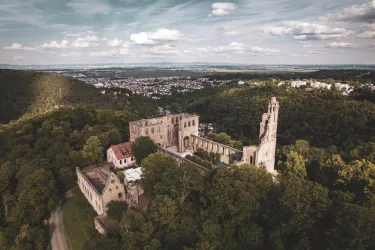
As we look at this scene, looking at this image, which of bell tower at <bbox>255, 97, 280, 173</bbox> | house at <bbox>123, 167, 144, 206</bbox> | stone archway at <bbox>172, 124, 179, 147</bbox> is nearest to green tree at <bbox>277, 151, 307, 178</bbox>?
bell tower at <bbox>255, 97, 280, 173</bbox>

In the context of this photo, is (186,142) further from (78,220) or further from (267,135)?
(78,220)

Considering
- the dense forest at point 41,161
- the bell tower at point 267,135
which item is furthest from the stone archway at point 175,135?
the bell tower at point 267,135

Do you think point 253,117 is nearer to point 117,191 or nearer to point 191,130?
point 191,130

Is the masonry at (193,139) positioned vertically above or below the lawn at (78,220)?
above

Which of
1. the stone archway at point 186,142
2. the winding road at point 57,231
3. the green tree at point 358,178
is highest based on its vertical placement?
the green tree at point 358,178

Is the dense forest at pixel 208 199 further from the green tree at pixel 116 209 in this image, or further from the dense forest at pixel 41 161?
the green tree at pixel 116 209

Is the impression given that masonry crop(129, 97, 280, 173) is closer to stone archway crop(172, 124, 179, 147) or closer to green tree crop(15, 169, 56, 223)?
stone archway crop(172, 124, 179, 147)
